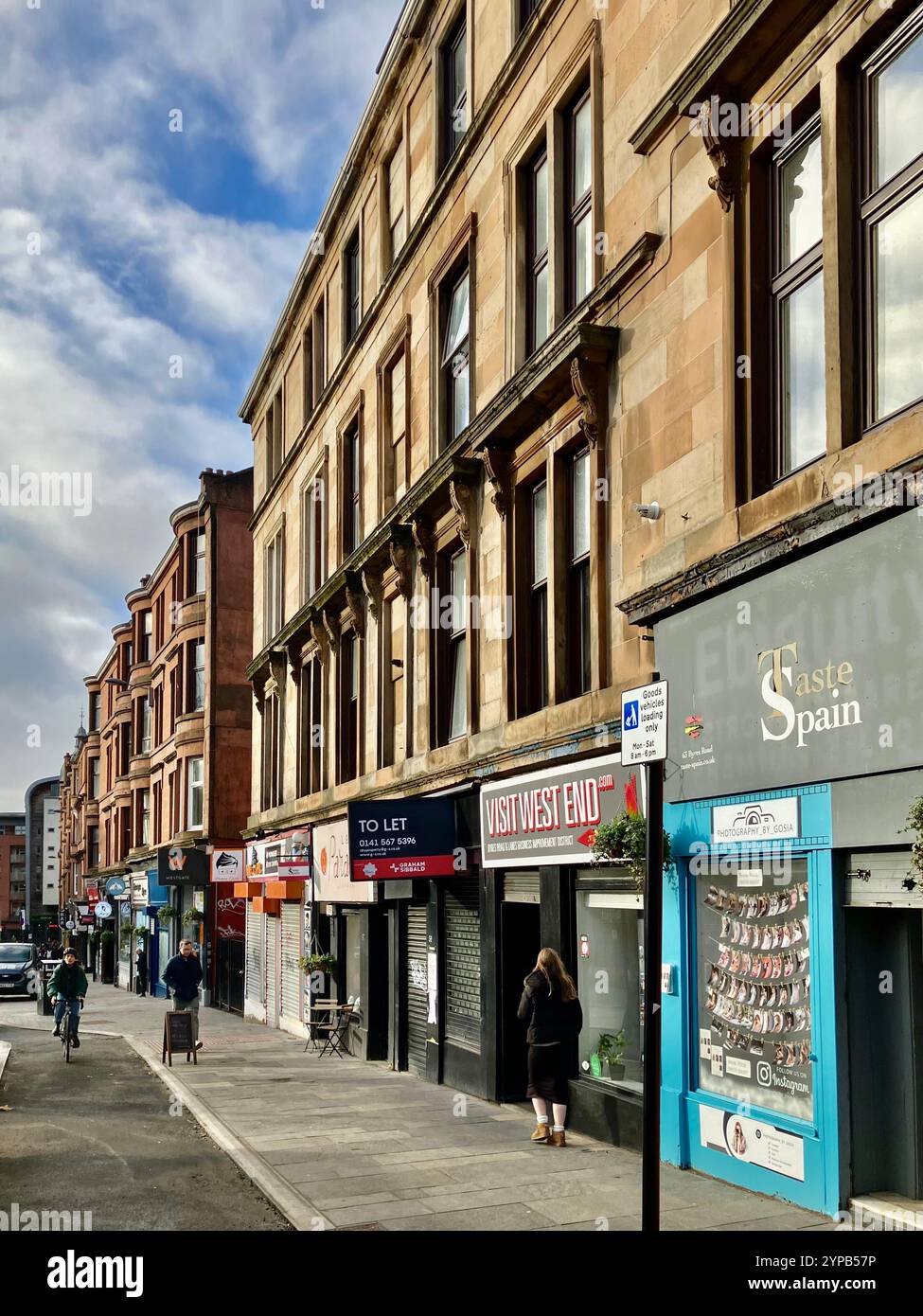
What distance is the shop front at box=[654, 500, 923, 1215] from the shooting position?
8.87 metres

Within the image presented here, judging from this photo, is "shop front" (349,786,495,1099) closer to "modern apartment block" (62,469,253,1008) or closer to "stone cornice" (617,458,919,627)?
"stone cornice" (617,458,919,627)

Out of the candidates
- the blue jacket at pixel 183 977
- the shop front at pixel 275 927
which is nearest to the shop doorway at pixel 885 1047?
the blue jacket at pixel 183 977

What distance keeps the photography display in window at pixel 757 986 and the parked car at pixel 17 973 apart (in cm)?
3633

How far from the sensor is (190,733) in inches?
1729

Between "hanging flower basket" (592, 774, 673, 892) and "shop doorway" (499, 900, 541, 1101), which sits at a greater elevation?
"hanging flower basket" (592, 774, 673, 892)

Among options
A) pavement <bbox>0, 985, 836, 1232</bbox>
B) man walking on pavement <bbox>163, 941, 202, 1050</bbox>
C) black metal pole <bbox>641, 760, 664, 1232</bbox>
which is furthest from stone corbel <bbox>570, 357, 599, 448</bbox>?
man walking on pavement <bbox>163, 941, 202, 1050</bbox>

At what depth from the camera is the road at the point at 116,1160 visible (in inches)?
407

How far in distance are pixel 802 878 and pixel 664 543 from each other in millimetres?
3796

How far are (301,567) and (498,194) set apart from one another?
44.6 ft

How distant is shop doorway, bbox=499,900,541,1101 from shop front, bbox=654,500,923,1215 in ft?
15.2

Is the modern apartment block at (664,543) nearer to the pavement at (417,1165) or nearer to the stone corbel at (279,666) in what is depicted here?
the pavement at (417,1165)

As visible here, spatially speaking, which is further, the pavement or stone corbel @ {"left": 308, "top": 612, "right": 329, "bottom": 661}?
stone corbel @ {"left": 308, "top": 612, "right": 329, "bottom": 661}

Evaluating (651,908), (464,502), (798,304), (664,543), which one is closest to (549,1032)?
(664,543)

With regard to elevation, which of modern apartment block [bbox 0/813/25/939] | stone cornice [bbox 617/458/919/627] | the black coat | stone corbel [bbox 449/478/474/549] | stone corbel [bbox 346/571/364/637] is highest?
stone corbel [bbox 449/478/474/549]
